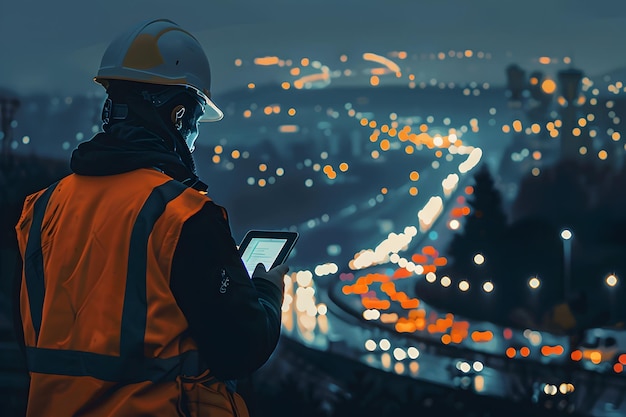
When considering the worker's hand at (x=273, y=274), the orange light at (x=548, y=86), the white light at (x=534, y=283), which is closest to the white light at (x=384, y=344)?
the white light at (x=534, y=283)

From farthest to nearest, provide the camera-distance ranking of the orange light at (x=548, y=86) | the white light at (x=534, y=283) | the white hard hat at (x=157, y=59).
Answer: the white light at (x=534, y=283) → the orange light at (x=548, y=86) → the white hard hat at (x=157, y=59)

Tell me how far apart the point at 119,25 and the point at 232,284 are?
279cm

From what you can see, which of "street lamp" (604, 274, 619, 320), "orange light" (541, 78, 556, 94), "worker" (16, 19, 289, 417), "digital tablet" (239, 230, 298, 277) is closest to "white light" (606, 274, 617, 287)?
"street lamp" (604, 274, 619, 320)

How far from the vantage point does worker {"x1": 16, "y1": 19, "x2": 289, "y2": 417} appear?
3.61ft

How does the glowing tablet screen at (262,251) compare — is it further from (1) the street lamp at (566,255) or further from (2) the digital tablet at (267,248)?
(1) the street lamp at (566,255)

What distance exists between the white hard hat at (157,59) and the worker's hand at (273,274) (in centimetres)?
28

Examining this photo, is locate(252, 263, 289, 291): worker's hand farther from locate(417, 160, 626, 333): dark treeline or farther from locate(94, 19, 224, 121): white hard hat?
locate(417, 160, 626, 333): dark treeline

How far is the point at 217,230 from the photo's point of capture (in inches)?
43.5

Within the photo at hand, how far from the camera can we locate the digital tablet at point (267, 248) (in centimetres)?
135

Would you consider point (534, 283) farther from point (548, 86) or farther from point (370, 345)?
point (548, 86)

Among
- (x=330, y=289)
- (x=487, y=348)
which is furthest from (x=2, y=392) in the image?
(x=487, y=348)

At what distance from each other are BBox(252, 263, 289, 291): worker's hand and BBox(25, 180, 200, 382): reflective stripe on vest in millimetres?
165

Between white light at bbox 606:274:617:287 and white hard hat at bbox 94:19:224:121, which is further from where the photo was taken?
white light at bbox 606:274:617:287

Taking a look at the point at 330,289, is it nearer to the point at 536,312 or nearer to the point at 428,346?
the point at 428,346
